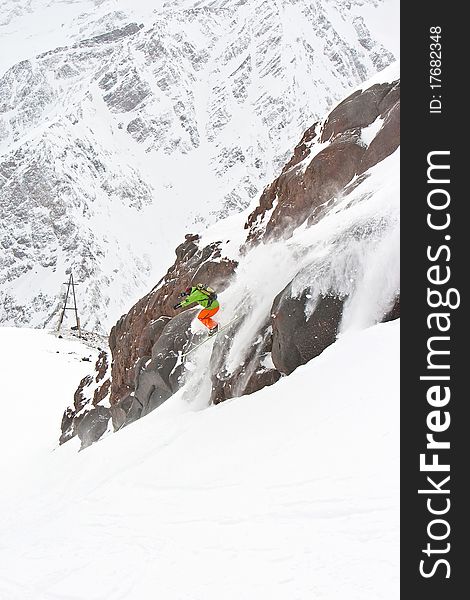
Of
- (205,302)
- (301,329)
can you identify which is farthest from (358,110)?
(301,329)

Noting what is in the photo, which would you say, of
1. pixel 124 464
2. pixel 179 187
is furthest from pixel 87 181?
pixel 124 464

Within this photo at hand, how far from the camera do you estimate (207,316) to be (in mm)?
13344

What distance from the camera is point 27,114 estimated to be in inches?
7830

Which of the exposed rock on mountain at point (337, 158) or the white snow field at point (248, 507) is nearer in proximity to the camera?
the white snow field at point (248, 507)

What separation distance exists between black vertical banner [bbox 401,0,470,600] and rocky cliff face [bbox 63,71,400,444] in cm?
519

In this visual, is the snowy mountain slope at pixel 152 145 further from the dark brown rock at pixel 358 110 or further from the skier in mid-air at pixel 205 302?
the skier in mid-air at pixel 205 302

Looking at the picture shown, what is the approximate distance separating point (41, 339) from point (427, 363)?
138 ft

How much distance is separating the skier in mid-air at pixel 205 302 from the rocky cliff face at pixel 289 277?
17.2 inches

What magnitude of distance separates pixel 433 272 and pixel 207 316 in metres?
9.66

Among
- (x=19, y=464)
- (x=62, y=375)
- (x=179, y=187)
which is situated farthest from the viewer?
(x=179, y=187)

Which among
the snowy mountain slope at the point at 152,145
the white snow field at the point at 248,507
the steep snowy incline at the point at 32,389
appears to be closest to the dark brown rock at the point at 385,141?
the white snow field at the point at 248,507

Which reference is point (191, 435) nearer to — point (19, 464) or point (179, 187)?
point (19, 464)

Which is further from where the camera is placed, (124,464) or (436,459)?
(124,464)

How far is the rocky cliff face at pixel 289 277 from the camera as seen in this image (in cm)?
978
